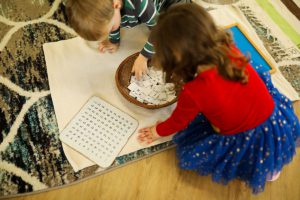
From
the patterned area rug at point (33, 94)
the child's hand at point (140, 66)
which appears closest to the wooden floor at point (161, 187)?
the patterned area rug at point (33, 94)

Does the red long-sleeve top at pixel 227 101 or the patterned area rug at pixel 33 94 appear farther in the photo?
the patterned area rug at pixel 33 94

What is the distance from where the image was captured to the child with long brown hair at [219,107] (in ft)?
2.46

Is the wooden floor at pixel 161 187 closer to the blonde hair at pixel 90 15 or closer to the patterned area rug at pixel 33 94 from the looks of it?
the patterned area rug at pixel 33 94

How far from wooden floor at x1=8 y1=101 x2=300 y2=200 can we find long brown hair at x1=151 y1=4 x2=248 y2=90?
0.46m

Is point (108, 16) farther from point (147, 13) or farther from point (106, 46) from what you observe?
point (106, 46)

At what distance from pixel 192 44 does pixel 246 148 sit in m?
0.39

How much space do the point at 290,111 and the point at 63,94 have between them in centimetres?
85

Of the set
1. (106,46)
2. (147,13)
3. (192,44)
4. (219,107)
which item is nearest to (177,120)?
(219,107)

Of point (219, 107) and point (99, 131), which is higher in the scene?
point (219, 107)

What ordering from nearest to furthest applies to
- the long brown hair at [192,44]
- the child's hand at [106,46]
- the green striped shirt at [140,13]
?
the long brown hair at [192,44] < the green striped shirt at [140,13] < the child's hand at [106,46]

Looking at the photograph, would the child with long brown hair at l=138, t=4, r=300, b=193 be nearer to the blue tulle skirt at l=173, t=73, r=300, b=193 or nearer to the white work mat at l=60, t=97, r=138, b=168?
the blue tulle skirt at l=173, t=73, r=300, b=193

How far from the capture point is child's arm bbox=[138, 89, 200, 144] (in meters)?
0.86

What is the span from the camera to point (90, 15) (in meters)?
0.90

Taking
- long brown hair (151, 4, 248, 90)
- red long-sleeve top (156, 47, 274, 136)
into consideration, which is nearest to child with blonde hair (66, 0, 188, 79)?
long brown hair (151, 4, 248, 90)
